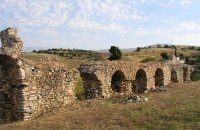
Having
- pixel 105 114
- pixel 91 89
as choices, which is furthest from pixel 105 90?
pixel 105 114

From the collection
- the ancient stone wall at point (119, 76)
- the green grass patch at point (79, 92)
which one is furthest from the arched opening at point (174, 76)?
the green grass patch at point (79, 92)

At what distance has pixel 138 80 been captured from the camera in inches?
1065

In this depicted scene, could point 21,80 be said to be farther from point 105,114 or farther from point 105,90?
point 105,90

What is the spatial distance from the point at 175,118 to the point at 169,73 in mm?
18036

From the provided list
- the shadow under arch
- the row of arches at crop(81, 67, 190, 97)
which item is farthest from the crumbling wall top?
the row of arches at crop(81, 67, 190, 97)

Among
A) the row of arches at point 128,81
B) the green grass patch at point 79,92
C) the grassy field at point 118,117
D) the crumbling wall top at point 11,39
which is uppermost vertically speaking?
the crumbling wall top at point 11,39

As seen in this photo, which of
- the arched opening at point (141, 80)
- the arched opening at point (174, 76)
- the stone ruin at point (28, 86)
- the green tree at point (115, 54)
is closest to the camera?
the stone ruin at point (28, 86)

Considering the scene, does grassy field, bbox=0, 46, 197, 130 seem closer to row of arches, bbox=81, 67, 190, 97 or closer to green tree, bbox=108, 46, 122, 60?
row of arches, bbox=81, 67, 190, 97

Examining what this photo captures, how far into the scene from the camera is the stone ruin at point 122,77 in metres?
20.6

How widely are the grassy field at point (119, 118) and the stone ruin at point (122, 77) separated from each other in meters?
3.31

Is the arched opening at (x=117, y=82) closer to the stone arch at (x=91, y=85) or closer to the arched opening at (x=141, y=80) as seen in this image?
the arched opening at (x=141, y=80)

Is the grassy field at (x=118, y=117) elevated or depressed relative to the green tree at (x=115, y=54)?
depressed

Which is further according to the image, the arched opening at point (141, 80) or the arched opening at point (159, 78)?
the arched opening at point (159, 78)

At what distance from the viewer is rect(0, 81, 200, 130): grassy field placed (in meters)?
13.2
